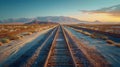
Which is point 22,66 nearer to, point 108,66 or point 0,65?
point 0,65

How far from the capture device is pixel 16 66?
9406 millimetres

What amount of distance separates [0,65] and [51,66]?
2.94 m

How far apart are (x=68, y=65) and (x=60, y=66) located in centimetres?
45

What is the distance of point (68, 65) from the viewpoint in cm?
941

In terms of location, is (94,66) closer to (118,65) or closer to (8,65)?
(118,65)

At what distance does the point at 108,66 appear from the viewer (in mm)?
9555

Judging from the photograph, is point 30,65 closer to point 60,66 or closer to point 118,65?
point 60,66

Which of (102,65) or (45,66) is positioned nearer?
(45,66)

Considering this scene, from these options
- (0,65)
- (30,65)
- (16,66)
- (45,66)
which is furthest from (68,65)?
(0,65)

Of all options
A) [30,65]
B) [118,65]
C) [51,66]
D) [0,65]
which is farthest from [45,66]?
[118,65]

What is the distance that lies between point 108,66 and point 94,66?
2.59 ft

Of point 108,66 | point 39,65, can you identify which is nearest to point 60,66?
point 39,65

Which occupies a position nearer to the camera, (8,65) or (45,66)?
(45,66)

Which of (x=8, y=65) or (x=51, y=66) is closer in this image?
(x=51, y=66)
